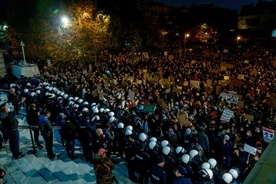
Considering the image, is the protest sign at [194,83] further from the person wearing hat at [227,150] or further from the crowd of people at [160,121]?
the person wearing hat at [227,150]

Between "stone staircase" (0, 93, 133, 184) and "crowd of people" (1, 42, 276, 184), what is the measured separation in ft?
1.08

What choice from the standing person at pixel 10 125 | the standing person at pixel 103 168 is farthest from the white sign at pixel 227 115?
the standing person at pixel 10 125

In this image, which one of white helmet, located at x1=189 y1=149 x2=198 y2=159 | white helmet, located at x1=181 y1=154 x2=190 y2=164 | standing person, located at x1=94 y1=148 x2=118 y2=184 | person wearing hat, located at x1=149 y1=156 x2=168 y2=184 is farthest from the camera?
white helmet, located at x1=189 y1=149 x2=198 y2=159

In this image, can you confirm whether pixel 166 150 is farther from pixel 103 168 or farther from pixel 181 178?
pixel 103 168

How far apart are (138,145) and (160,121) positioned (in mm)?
3603

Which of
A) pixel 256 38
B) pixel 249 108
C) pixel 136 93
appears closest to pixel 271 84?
pixel 249 108

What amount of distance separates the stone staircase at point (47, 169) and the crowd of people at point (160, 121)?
1.08 feet

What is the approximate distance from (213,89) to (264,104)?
4.27 m

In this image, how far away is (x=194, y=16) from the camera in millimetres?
51344

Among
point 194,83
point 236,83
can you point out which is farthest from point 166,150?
point 236,83

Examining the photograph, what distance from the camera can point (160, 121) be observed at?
10844mm

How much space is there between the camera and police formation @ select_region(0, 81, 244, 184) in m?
6.64

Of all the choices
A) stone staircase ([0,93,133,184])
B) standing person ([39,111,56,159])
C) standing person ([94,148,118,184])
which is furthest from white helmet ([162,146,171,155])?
standing person ([39,111,56,159])

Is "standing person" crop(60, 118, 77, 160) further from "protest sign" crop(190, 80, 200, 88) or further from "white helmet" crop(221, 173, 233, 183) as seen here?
"protest sign" crop(190, 80, 200, 88)
